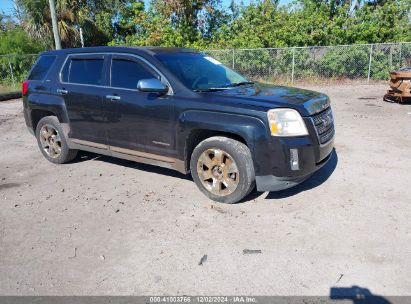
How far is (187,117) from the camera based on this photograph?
14.9 ft

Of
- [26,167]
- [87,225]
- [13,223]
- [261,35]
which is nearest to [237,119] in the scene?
[87,225]

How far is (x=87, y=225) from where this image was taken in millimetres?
4137

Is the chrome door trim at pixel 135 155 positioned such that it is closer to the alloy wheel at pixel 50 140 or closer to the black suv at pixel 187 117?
the black suv at pixel 187 117

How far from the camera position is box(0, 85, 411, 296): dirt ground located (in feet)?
10.2

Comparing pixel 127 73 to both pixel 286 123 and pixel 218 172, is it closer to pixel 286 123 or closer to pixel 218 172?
pixel 218 172

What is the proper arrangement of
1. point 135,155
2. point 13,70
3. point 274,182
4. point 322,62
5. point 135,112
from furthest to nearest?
point 13,70 → point 322,62 → point 135,155 → point 135,112 → point 274,182

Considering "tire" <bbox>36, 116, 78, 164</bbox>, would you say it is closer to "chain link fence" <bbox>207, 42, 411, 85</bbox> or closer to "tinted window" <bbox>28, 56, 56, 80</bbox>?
"tinted window" <bbox>28, 56, 56, 80</bbox>

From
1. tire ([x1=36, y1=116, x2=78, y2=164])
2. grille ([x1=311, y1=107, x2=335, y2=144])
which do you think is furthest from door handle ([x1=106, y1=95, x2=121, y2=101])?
grille ([x1=311, y1=107, x2=335, y2=144])

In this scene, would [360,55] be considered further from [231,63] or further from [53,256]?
[53,256]

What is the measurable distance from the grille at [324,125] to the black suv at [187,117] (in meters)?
0.01

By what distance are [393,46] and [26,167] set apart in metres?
15.8

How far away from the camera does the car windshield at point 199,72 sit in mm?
4805

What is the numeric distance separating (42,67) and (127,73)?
201 cm

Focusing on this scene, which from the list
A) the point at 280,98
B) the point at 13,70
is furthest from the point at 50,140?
the point at 13,70
